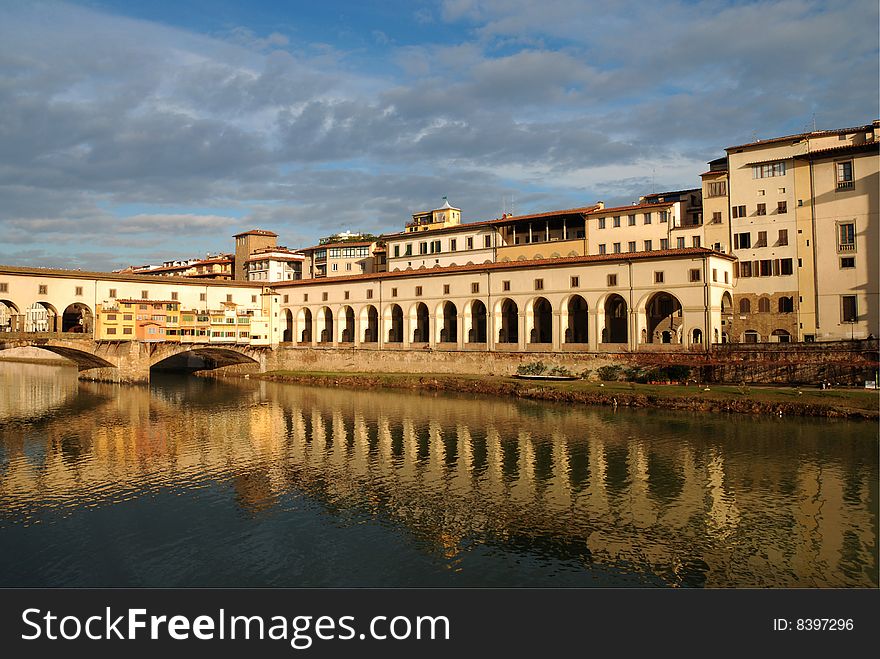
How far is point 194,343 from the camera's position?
249ft

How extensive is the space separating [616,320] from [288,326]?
44.5 metres

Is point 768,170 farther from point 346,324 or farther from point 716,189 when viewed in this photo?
point 346,324

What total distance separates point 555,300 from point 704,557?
4652 centimetres

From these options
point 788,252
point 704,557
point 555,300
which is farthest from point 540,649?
point 788,252

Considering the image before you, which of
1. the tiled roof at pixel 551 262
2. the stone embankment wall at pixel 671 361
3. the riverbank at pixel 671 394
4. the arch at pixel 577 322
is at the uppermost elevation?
the tiled roof at pixel 551 262

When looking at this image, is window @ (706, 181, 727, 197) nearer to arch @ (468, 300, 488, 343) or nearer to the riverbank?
the riverbank

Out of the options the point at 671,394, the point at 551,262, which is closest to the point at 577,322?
the point at 551,262

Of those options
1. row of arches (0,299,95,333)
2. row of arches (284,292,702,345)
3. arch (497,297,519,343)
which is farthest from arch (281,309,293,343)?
arch (497,297,519,343)

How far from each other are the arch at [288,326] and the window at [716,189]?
5344 centimetres

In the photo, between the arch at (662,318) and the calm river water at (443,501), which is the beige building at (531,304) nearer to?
the arch at (662,318)

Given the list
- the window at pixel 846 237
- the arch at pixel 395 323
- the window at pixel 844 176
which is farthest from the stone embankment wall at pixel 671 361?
the window at pixel 844 176

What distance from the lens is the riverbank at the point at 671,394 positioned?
4166 cm

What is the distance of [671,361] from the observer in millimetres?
53844

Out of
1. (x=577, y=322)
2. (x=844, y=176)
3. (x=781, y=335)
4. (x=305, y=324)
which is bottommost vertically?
(x=781, y=335)
